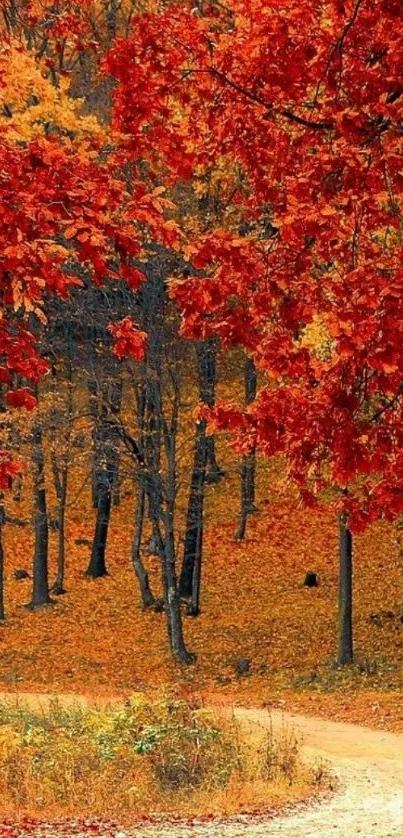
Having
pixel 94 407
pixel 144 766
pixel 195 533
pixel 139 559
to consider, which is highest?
pixel 94 407

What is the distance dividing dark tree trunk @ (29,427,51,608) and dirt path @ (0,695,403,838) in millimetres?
12476

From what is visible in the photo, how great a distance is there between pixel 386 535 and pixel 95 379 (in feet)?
42.6

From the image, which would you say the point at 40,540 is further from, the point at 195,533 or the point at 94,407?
the point at 94,407

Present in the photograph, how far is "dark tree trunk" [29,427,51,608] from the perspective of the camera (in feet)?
99.8

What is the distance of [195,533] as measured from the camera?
1224 inches

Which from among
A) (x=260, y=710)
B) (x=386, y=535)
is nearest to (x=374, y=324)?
(x=260, y=710)

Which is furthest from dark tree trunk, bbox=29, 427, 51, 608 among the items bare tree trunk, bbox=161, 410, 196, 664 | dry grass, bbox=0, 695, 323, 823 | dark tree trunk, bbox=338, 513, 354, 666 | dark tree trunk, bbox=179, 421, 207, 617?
dry grass, bbox=0, 695, 323, 823

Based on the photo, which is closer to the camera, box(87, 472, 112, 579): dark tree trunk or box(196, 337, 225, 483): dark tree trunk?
box(196, 337, 225, 483): dark tree trunk

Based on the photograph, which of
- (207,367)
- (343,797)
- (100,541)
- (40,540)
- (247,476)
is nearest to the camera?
(343,797)

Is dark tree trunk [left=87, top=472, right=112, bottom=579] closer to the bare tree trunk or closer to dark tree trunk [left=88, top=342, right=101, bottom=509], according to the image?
dark tree trunk [left=88, top=342, right=101, bottom=509]

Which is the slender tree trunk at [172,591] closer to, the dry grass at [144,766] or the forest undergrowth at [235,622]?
the forest undergrowth at [235,622]

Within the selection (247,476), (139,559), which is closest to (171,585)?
(139,559)

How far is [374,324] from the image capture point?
699 centimetres

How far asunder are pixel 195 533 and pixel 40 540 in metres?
4.01
